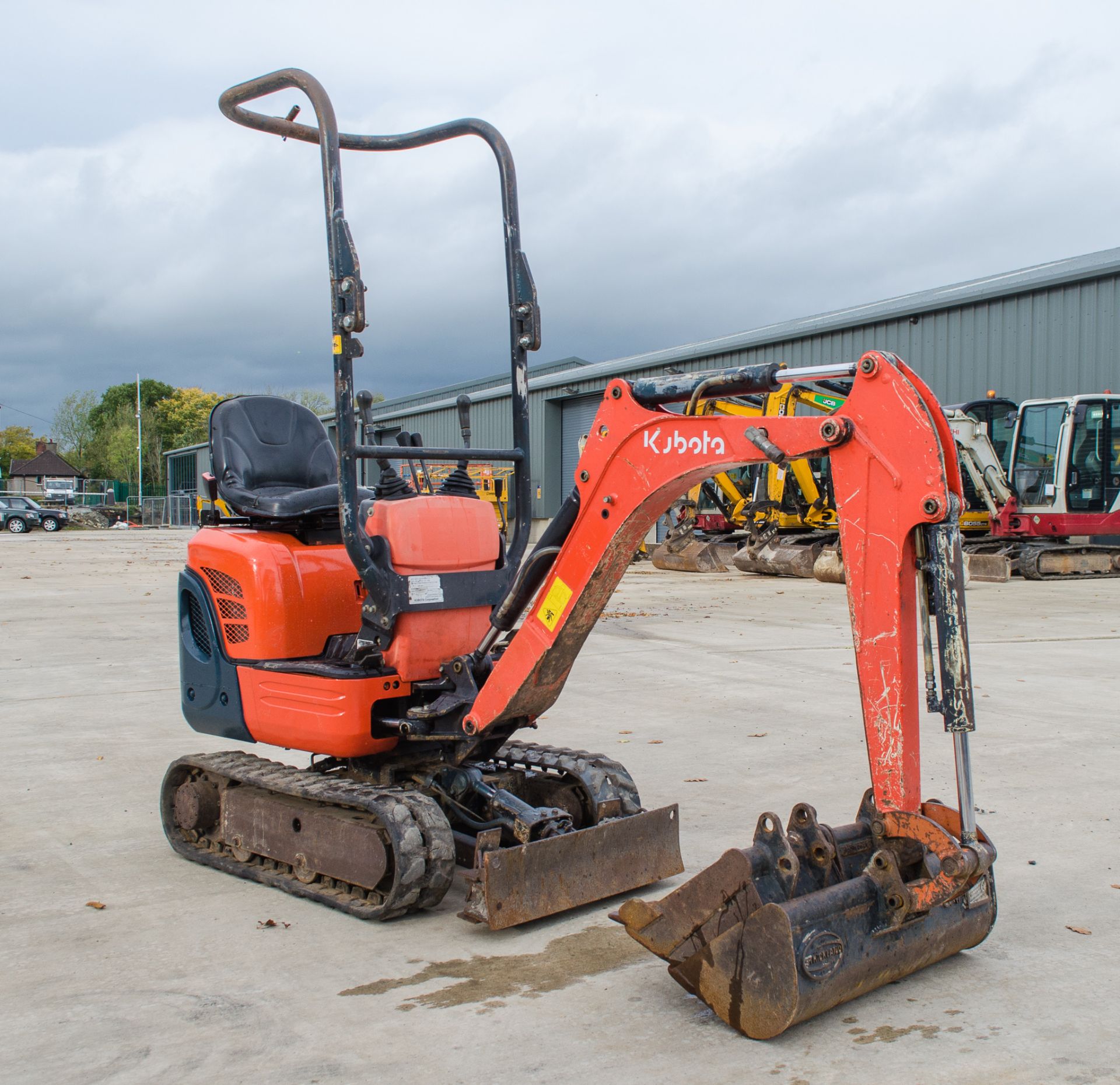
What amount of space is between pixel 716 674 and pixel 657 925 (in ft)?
20.0

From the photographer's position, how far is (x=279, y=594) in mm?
4848

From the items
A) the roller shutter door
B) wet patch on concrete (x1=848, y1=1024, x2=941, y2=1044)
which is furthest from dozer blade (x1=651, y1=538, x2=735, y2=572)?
wet patch on concrete (x1=848, y1=1024, x2=941, y2=1044)

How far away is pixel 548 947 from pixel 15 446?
121 metres

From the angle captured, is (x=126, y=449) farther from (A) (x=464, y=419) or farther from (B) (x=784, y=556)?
(A) (x=464, y=419)

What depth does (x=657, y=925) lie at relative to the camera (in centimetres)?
360

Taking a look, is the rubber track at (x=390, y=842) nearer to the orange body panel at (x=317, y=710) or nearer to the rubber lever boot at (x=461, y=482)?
the orange body panel at (x=317, y=710)

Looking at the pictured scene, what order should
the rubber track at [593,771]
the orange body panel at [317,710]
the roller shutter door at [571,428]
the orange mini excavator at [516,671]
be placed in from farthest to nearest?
the roller shutter door at [571,428]
the rubber track at [593,771]
the orange body panel at [317,710]
the orange mini excavator at [516,671]

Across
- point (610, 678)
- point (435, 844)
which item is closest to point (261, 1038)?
point (435, 844)

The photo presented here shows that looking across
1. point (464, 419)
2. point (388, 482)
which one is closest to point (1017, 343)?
point (464, 419)

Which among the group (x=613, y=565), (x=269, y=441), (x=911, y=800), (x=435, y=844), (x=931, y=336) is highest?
(x=931, y=336)

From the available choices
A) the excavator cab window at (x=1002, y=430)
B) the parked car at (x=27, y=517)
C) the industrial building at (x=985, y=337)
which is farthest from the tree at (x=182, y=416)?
the excavator cab window at (x=1002, y=430)

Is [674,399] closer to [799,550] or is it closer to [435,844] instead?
[435,844]

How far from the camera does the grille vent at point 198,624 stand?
520 cm

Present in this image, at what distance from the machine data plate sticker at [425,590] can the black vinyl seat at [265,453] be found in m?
0.72
